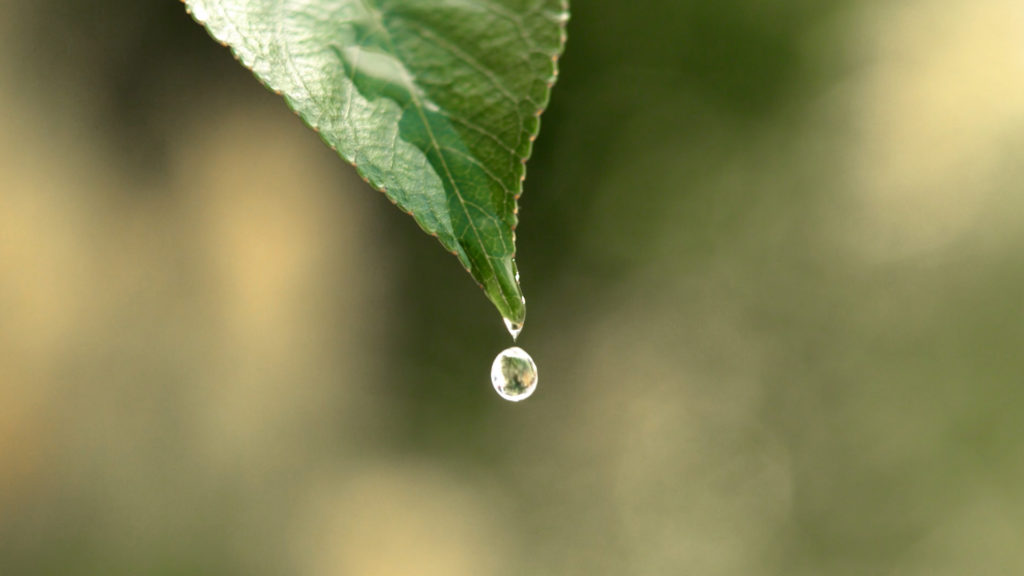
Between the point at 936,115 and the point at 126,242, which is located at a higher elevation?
the point at 936,115

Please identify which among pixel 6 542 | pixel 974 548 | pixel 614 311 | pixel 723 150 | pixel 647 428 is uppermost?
pixel 723 150

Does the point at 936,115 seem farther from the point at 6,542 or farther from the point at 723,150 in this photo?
the point at 6,542

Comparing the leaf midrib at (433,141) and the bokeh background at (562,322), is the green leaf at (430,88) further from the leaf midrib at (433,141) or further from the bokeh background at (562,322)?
the bokeh background at (562,322)

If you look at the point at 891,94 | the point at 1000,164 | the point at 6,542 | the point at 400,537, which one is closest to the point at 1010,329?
the point at 1000,164

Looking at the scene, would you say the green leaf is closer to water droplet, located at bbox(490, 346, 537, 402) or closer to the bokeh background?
water droplet, located at bbox(490, 346, 537, 402)

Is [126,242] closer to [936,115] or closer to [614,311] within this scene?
[614,311]

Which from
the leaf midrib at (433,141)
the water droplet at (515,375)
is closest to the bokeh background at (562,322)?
the water droplet at (515,375)
